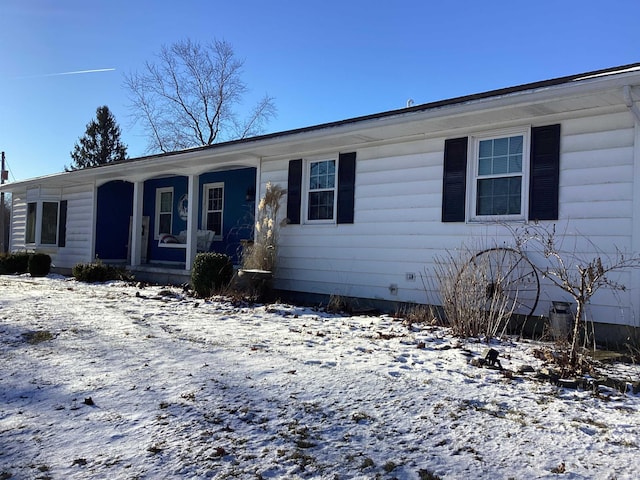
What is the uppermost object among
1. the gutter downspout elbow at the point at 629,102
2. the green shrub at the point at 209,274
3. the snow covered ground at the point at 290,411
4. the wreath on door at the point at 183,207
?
the gutter downspout elbow at the point at 629,102

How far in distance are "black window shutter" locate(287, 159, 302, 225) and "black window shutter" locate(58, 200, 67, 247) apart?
9.17 meters

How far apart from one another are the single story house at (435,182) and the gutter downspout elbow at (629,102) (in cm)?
1

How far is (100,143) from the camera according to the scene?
37688 mm

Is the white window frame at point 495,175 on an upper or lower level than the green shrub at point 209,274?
upper

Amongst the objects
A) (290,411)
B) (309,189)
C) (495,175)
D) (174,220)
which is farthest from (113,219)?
(290,411)

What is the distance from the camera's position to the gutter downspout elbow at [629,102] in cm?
504

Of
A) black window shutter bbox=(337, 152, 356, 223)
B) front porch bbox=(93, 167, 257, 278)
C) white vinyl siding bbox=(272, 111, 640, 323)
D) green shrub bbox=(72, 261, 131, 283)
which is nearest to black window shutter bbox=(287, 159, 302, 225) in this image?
white vinyl siding bbox=(272, 111, 640, 323)

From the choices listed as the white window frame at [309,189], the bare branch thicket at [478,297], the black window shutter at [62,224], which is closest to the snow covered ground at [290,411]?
the bare branch thicket at [478,297]

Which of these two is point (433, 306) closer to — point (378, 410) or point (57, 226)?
point (378, 410)

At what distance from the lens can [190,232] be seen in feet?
35.0

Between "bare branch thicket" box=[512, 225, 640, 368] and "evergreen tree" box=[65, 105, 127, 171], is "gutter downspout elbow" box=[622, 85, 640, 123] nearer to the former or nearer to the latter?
"bare branch thicket" box=[512, 225, 640, 368]

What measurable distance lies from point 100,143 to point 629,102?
127 feet

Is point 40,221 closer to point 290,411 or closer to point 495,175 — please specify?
point 495,175

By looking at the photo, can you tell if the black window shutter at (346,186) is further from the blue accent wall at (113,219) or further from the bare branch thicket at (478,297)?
the blue accent wall at (113,219)
